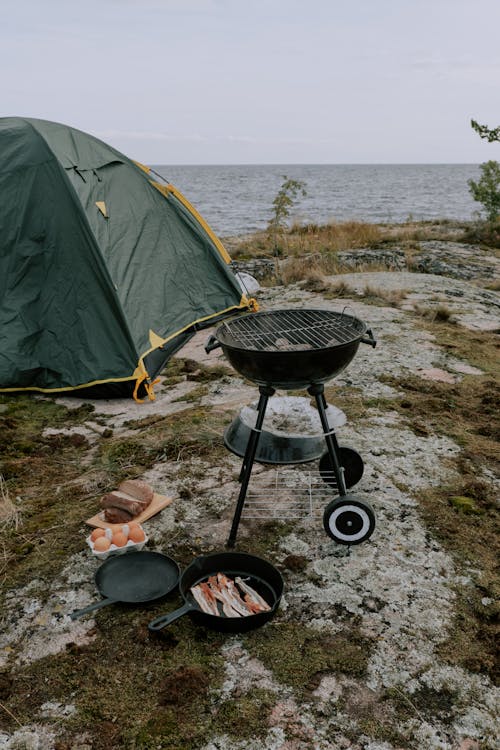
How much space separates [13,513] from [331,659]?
2080mm

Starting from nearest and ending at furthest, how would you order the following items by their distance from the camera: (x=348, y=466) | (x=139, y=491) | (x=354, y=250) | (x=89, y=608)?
(x=89, y=608)
(x=139, y=491)
(x=348, y=466)
(x=354, y=250)

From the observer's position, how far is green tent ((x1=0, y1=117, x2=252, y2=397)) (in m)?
5.43

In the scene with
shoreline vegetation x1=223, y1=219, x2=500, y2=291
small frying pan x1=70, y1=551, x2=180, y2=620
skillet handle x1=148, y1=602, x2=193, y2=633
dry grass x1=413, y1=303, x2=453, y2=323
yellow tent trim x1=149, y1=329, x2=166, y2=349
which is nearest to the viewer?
skillet handle x1=148, y1=602, x2=193, y2=633

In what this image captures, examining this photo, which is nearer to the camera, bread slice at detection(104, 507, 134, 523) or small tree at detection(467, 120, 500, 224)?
bread slice at detection(104, 507, 134, 523)

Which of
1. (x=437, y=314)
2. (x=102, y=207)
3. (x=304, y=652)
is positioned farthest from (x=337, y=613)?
(x=437, y=314)

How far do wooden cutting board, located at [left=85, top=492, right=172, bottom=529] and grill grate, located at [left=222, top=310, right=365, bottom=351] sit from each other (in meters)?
1.06

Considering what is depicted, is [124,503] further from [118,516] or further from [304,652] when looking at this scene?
[304,652]

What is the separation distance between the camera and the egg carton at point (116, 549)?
9.96 feet

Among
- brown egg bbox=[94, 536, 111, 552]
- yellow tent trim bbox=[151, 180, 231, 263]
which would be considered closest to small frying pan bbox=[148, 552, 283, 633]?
brown egg bbox=[94, 536, 111, 552]

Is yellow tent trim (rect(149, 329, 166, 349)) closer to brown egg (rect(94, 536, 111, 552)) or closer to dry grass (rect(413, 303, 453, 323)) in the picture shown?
brown egg (rect(94, 536, 111, 552))

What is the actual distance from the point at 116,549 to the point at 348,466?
144cm

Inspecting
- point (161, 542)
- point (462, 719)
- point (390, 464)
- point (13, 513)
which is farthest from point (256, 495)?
point (462, 719)

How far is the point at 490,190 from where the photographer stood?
14.5 m

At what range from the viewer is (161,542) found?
127 inches
